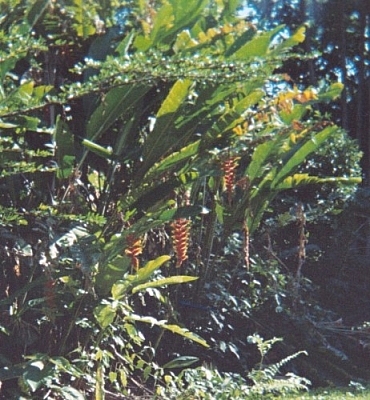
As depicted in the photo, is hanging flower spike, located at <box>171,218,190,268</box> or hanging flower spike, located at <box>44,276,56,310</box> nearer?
hanging flower spike, located at <box>44,276,56,310</box>

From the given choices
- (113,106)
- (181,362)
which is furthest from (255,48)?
(181,362)

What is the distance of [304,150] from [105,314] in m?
1.58

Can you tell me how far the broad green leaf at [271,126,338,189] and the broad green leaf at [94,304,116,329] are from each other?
4.75 ft

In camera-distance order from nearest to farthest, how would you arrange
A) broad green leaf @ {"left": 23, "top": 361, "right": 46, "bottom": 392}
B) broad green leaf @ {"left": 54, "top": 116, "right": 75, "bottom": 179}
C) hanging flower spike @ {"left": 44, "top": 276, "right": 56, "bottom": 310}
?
broad green leaf @ {"left": 23, "top": 361, "right": 46, "bottom": 392} < hanging flower spike @ {"left": 44, "top": 276, "right": 56, "bottom": 310} < broad green leaf @ {"left": 54, "top": 116, "right": 75, "bottom": 179}

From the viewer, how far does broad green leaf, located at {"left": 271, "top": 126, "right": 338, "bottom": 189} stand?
4605 mm

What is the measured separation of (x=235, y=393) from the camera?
14.0 ft

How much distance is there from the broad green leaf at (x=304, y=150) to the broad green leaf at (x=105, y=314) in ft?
4.75

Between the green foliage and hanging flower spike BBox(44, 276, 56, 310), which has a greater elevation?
hanging flower spike BBox(44, 276, 56, 310)

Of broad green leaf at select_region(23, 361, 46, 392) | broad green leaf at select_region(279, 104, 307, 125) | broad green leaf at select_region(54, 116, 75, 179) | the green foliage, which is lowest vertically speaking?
the green foliage

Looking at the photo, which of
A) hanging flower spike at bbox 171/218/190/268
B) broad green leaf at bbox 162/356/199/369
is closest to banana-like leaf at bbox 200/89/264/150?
hanging flower spike at bbox 171/218/190/268

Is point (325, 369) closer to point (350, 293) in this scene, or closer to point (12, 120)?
point (350, 293)

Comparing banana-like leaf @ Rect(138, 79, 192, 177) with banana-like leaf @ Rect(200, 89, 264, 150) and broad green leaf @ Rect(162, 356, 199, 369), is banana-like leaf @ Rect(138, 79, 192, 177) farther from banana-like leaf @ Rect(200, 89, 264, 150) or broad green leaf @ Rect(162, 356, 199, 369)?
broad green leaf @ Rect(162, 356, 199, 369)

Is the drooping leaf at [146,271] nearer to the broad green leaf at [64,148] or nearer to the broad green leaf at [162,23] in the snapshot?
the broad green leaf at [64,148]

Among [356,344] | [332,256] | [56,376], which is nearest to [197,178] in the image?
[56,376]
